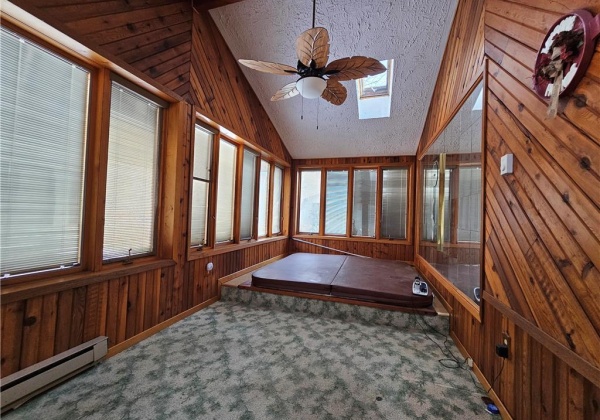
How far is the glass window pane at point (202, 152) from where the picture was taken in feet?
10.1

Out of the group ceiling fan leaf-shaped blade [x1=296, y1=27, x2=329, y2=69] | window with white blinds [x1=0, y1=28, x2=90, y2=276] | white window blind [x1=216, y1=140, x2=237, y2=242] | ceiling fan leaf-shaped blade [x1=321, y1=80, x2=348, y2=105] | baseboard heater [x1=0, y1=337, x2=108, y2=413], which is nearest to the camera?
baseboard heater [x1=0, y1=337, x2=108, y2=413]

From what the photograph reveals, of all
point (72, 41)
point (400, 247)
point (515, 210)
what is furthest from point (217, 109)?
point (400, 247)

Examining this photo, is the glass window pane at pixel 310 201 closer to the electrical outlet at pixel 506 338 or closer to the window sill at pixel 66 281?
the window sill at pixel 66 281

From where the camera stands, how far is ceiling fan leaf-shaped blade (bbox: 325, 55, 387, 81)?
206cm

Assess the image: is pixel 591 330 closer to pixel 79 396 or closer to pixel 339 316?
pixel 339 316

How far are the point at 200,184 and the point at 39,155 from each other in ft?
5.23

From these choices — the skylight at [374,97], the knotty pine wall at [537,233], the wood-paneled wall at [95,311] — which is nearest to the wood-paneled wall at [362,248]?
the skylight at [374,97]

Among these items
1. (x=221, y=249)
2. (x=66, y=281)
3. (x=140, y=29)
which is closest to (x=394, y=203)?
(x=221, y=249)

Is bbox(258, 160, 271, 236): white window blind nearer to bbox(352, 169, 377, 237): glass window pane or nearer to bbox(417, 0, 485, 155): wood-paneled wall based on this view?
bbox(352, 169, 377, 237): glass window pane

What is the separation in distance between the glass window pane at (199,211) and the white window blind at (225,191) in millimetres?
338

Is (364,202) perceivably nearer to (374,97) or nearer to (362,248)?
(362,248)

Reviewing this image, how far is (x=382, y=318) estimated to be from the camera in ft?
9.04

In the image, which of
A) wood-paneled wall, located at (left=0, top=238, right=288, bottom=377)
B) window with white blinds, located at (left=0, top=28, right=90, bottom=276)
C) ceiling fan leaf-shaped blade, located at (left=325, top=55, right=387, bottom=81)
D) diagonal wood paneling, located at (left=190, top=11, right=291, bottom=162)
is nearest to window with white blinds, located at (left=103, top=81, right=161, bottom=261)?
window with white blinds, located at (left=0, top=28, right=90, bottom=276)

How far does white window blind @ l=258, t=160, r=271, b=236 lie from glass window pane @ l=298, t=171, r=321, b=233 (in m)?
1.19
